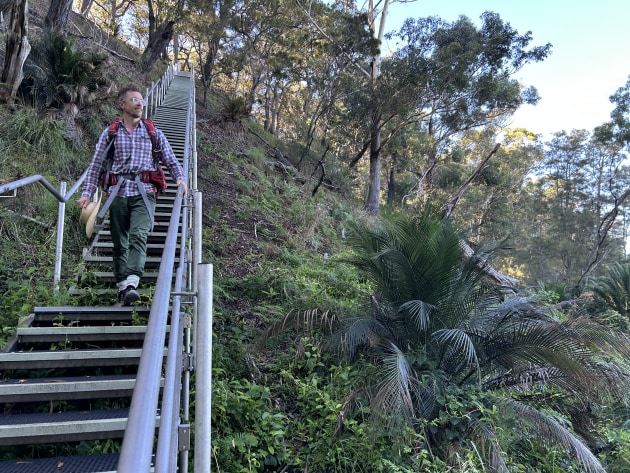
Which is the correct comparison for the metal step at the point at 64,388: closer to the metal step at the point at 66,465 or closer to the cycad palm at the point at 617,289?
the metal step at the point at 66,465

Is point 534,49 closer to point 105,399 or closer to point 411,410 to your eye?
point 411,410

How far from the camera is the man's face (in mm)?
3488

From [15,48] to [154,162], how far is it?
4.93 meters

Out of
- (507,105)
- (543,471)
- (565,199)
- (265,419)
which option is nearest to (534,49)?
(507,105)

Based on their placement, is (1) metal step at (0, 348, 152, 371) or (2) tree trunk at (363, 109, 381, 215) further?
(2) tree trunk at (363, 109, 381, 215)

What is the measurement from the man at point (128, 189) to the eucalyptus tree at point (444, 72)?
1399 centimetres

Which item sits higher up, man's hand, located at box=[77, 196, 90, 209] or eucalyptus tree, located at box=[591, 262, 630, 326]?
man's hand, located at box=[77, 196, 90, 209]

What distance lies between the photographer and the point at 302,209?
10.4 m

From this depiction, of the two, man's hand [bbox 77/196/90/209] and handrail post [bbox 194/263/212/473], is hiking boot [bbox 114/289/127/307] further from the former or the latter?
handrail post [bbox 194/263/212/473]

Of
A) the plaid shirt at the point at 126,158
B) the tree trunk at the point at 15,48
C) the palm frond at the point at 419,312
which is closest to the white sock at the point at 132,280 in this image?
the plaid shirt at the point at 126,158

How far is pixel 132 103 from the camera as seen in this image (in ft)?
11.4

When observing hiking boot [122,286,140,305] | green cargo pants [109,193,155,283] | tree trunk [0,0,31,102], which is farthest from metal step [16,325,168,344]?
tree trunk [0,0,31,102]

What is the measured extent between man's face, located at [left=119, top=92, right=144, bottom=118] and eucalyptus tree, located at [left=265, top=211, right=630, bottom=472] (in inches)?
97.1

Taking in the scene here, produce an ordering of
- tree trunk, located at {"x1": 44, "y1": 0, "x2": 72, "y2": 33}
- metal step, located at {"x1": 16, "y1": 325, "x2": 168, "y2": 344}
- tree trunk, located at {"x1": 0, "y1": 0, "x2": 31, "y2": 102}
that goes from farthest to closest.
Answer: tree trunk, located at {"x1": 44, "y1": 0, "x2": 72, "y2": 33}
tree trunk, located at {"x1": 0, "y1": 0, "x2": 31, "y2": 102}
metal step, located at {"x1": 16, "y1": 325, "x2": 168, "y2": 344}
